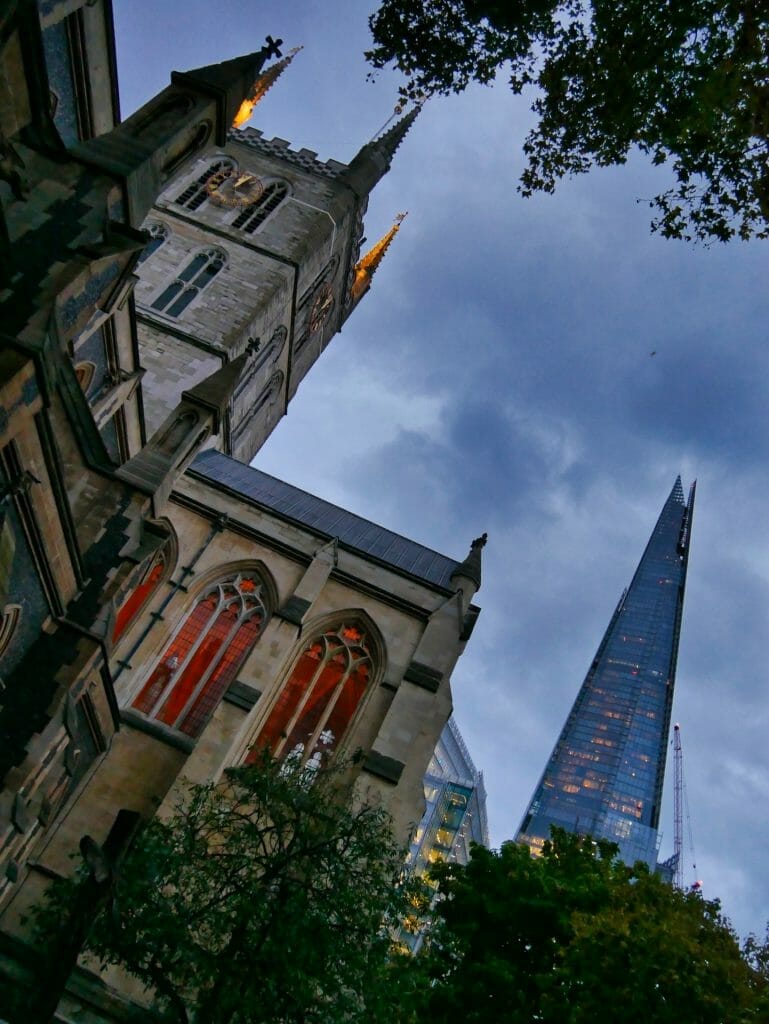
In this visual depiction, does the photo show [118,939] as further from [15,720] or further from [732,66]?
[732,66]

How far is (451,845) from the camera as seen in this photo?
7169 centimetres

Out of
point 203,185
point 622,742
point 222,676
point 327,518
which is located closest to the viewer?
point 222,676

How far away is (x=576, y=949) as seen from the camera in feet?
37.3

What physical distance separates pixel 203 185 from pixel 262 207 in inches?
108

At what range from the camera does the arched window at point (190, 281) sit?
2542cm

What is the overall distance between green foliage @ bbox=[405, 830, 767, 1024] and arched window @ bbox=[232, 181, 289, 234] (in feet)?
80.0

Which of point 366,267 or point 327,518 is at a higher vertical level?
point 366,267

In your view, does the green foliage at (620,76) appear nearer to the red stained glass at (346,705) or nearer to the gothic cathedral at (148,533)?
the gothic cathedral at (148,533)

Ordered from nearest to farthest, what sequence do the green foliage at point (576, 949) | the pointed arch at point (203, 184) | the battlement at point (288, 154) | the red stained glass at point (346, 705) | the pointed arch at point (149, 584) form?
the green foliage at point (576, 949)
the red stained glass at point (346, 705)
the pointed arch at point (149, 584)
the pointed arch at point (203, 184)
the battlement at point (288, 154)

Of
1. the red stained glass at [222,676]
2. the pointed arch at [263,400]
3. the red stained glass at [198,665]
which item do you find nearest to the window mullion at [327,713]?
the red stained glass at [222,676]

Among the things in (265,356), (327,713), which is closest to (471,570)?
(327,713)

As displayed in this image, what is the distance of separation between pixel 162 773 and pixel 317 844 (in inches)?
248

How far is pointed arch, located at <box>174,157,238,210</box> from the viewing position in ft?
95.9

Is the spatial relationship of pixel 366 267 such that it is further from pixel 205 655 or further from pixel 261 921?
pixel 261 921
